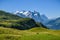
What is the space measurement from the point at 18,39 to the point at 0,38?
6941mm

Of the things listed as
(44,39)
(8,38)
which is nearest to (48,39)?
(44,39)

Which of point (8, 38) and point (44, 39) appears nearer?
point (44, 39)

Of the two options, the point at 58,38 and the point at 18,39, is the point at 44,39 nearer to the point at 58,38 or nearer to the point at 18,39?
the point at 58,38

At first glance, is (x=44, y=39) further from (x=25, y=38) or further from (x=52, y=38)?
(x=25, y=38)

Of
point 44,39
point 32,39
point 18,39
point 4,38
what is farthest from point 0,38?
point 44,39

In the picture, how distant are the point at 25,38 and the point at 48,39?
8.55 metres

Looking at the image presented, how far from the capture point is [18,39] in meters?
63.8

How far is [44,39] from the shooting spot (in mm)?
61375

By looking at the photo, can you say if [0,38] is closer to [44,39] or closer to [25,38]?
[25,38]

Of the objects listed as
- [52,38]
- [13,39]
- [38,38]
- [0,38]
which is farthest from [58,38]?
[0,38]

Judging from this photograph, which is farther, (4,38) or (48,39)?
(4,38)

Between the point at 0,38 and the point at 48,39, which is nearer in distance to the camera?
the point at 48,39

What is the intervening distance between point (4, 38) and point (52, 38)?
17778 millimetres

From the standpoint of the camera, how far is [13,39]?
64875mm
